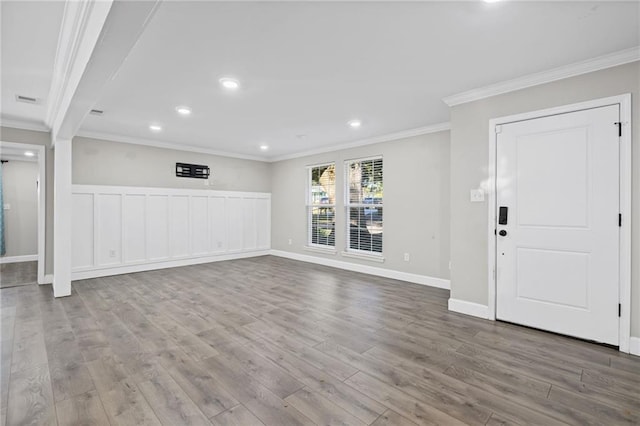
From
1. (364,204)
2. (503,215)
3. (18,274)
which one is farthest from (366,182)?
(18,274)

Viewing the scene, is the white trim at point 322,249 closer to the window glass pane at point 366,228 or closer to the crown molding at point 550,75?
the window glass pane at point 366,228

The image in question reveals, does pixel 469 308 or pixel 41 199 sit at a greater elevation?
pixel 41 199

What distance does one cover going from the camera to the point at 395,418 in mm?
1725

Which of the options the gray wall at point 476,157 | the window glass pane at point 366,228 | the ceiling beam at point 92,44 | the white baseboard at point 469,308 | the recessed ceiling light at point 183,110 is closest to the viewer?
the ceiling beam at point 92,44

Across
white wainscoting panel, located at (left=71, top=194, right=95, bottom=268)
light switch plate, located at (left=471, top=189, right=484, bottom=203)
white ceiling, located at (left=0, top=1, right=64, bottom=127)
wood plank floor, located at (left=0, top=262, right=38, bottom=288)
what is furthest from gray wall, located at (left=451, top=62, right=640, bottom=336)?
wood plank floor, located at (left=0, top=262, right=38, bottom=288)

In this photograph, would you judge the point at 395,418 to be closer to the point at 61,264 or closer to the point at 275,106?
the point at 275,106

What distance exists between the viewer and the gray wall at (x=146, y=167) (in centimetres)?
515

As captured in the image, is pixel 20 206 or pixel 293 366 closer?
pixel 293 366

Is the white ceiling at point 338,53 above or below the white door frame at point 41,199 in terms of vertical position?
above

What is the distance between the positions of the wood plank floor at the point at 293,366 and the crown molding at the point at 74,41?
2.23 meters

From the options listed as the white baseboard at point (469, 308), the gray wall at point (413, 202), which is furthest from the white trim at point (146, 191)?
the white baseboard at point (469, 308)

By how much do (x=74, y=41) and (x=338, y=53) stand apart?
198 cm

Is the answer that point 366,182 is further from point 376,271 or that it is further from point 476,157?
point 476,157

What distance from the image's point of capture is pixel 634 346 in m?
2.48
